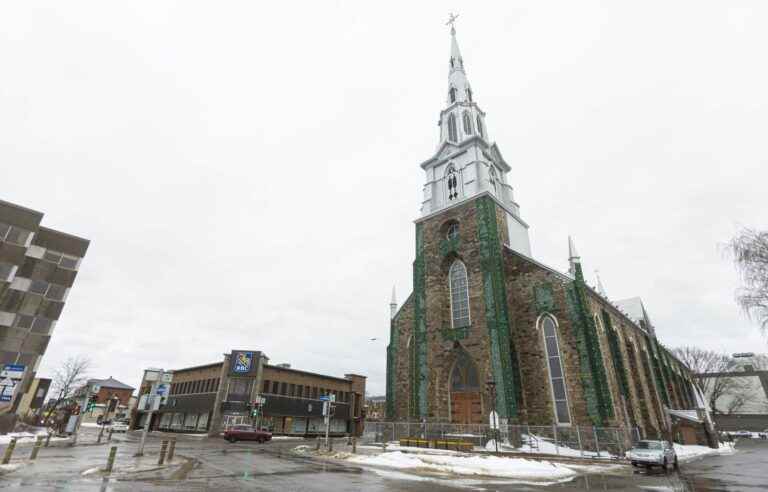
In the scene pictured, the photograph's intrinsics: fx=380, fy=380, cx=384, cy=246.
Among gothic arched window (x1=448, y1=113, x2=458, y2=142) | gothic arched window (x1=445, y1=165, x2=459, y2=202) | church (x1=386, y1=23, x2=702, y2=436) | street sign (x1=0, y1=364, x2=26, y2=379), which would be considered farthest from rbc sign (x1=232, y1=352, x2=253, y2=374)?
street sign (x1=0, y1=364, x2=26, y2=379)

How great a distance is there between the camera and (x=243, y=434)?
32.4 meters

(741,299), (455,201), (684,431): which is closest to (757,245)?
(741,299)

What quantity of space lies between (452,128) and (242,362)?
37345mm

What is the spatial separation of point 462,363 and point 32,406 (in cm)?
4764

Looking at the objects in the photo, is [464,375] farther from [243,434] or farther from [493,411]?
[243,434]

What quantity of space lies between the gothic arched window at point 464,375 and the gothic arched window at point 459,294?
2418mm

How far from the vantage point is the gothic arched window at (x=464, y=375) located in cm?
2592

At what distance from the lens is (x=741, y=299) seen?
12.9m

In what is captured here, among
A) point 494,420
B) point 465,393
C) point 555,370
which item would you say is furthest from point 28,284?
point 555,370

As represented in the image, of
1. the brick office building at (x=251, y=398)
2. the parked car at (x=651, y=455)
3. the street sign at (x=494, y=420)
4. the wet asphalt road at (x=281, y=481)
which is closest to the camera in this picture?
the wet asphalt road at (x=281, y=481)

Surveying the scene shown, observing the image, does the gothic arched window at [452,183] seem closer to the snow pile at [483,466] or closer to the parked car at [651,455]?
the parked car at [651,455]

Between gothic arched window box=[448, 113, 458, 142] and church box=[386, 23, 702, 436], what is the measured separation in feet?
0.35

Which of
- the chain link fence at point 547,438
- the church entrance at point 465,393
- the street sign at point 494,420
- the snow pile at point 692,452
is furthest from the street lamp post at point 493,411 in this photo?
the snow pile at point 692,452

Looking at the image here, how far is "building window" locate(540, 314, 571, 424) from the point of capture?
891 inches
